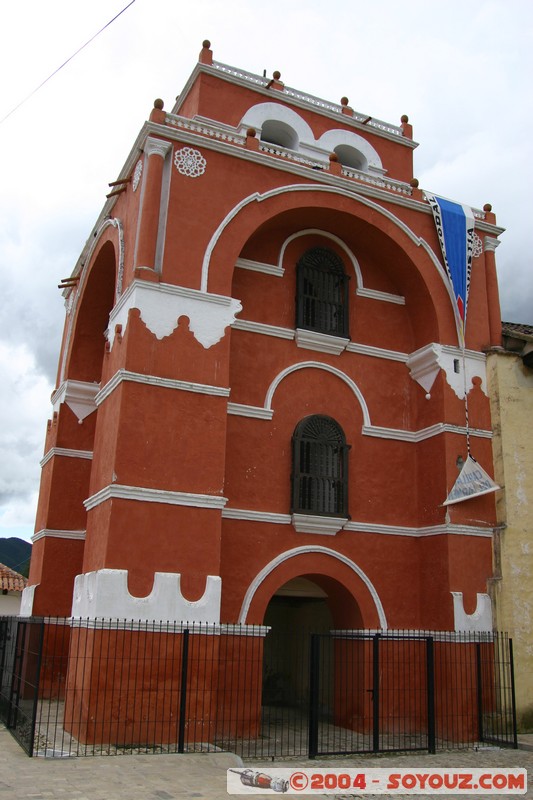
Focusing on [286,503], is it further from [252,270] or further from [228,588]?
[252,270]

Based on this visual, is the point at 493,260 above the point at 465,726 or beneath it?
above

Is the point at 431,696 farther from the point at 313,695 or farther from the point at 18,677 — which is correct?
the point at 18,677

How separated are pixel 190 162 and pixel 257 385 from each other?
153 inches

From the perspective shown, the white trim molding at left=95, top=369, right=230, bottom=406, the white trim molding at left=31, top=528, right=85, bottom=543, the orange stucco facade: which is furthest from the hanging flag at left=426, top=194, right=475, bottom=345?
the white trim molding at left=31, top=528, right=85, bottom=543

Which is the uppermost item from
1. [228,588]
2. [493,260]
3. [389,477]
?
[493,260]

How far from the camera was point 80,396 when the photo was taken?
16.1 metres

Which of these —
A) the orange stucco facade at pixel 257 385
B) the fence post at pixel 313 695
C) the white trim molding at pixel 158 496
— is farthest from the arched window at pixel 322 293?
the fence post at pixel 313 695

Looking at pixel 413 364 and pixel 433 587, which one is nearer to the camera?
pixel 433 587

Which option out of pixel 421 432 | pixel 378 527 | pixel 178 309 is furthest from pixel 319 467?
pixel 178 309

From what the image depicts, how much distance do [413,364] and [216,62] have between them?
23.6 ft

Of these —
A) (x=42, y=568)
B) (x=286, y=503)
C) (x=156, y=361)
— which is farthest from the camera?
(x=42, y=568)

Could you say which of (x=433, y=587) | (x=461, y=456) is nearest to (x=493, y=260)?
(x=461, y=456)

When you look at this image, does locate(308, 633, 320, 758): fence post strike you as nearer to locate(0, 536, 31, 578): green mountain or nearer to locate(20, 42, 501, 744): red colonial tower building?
locate(20, 42, 501, 744): red colonial tower building

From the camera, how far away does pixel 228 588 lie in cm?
1187
